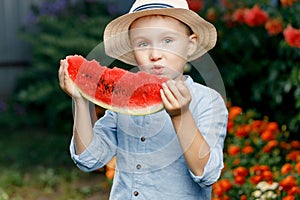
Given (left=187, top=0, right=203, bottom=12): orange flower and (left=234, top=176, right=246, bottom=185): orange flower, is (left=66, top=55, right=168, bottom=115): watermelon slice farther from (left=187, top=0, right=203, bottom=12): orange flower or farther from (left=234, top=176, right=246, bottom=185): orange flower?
(left=187, top=0, right=203, bottom=12): orange flower

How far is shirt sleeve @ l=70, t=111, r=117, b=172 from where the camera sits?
2982 mm

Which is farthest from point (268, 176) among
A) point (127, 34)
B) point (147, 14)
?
Answer: point (147, 14)

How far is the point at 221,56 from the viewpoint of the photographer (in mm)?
7012

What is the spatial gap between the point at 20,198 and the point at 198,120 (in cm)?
326

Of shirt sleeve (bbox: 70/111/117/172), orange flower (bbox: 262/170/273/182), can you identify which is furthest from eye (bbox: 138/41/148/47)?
orange flower (bbox: 262/170/273/182)

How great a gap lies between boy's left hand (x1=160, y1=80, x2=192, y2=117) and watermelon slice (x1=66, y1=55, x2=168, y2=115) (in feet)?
0.60

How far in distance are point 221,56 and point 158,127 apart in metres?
4.16

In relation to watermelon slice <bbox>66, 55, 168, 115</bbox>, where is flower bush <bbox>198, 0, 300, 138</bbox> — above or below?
below

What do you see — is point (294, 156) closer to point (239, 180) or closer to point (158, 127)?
point (239, 180)

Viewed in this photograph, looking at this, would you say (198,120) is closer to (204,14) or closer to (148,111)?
(148,111)

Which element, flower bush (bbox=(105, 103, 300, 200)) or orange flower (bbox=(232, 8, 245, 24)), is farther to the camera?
orange flower (bbox=(232, 8, 245, 24))

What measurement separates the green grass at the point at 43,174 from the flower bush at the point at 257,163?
3.70 ft

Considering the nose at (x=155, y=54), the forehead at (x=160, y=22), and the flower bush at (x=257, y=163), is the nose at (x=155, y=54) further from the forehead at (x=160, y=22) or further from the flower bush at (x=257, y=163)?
the flower bush at (x=257, y=163)

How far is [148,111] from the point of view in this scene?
9.07 feet
